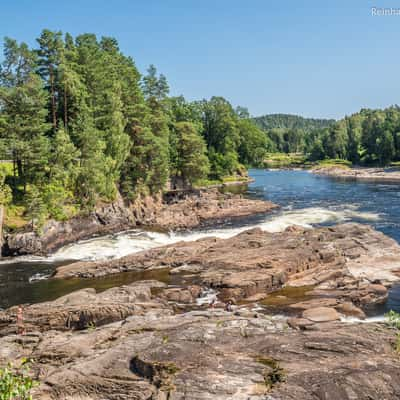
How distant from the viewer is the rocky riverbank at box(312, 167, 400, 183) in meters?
124

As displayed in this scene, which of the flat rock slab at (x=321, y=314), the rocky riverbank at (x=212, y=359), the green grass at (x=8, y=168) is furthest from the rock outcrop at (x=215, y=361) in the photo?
the green grass at (x=8, y=168)

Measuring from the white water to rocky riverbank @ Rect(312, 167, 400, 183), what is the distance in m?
61.1

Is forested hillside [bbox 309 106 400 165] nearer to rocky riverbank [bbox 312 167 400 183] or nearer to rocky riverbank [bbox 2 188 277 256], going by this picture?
rocky riverbank [bbox 312 167 400 183]

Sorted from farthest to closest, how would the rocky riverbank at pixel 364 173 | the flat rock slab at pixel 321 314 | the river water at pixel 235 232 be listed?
the rocky riverbank at pixel 364 173
the river water at pixel 235 232
the flat rock slab at pixel 321 314

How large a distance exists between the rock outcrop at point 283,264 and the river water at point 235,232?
2040 millimetres

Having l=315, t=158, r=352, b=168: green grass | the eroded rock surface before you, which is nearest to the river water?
the eroded rock surface

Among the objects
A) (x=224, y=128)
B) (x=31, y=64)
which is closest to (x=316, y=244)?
(x=31, y=64)

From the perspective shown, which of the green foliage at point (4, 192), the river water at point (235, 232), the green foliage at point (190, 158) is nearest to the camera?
the river water at point (235, 232)

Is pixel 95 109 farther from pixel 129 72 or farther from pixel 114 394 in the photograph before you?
pixel 114 394

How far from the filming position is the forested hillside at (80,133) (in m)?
46.2

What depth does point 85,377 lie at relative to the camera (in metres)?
16.9

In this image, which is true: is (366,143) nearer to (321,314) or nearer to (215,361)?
(321,314)

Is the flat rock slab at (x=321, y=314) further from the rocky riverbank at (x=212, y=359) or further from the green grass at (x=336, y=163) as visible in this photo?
the green grass at (x=336, y=163)

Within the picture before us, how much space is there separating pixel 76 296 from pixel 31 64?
1255 inches
